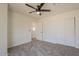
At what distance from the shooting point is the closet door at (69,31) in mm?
4657

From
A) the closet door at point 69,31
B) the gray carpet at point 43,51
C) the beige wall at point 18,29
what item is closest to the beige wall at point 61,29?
the closet door at point 69,31

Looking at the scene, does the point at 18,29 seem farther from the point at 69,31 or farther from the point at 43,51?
the point at 69,31

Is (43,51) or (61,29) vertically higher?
(61,29)

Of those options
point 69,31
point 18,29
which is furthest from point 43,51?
point 18,29

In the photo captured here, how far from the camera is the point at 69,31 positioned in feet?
15.8

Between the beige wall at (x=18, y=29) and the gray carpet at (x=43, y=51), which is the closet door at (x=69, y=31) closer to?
the gray carpet at (x=43, y=51)

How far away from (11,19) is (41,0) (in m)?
4.48

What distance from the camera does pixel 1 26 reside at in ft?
7.55

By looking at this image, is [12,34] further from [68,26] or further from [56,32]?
[68,26]

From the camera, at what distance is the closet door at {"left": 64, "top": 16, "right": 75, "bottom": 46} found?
466 centimetres

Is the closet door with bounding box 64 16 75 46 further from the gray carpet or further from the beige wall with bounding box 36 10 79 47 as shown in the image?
the gray carpet

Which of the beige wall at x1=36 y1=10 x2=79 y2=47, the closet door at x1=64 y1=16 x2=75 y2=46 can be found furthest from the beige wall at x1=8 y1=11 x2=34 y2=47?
the closet door at x1=64 y1=16 x2=75 y2=46

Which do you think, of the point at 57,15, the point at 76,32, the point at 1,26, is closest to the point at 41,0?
the point at 1,26

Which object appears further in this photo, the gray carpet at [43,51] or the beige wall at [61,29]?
the beige wall at [61,29]
